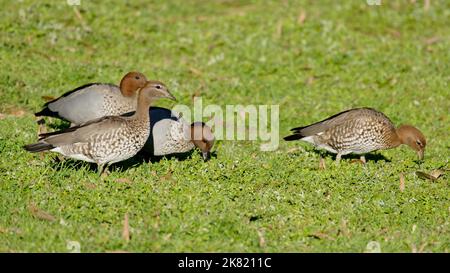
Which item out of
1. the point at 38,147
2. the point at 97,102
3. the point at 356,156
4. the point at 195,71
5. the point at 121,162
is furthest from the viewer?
the point at 195,71

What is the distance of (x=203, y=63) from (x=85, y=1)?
141 inches

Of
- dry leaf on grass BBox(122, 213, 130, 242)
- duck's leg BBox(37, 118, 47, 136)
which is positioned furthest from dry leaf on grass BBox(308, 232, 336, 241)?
duck's leg BBox(37, 118, 47, 136)

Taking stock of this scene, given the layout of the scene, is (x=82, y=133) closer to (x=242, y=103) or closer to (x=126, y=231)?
(x=126, y=231)

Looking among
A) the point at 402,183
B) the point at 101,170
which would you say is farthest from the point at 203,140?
the point at 402,183

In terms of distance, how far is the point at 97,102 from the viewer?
11023 millimetres

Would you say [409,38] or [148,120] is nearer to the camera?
[148,120]

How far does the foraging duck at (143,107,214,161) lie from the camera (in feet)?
34.7

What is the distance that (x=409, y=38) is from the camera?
18.0 meters

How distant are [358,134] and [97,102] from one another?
3.72 meters

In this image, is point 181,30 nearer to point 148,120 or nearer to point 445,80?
point 445,80

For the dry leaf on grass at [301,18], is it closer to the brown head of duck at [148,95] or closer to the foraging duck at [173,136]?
the foraging duck at [173,136]

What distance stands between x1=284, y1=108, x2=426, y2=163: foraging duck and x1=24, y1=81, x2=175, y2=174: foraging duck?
103 inches
